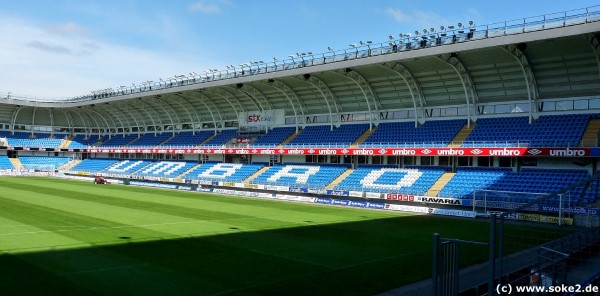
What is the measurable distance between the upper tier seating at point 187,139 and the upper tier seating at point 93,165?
12.2 metres

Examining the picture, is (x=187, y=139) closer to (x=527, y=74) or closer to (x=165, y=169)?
(x=165, y=169)

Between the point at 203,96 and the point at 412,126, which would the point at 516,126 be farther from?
the point at 203,96

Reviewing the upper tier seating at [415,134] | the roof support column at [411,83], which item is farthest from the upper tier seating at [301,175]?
the roof support column at [411,83]

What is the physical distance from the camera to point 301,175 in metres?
48.1

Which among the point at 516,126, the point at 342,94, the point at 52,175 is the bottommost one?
the point at 52,175

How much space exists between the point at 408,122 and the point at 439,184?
9.79 metres

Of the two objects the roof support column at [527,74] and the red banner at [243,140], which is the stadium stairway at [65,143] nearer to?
the red banner at [243,140]

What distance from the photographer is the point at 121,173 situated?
66.4 metres

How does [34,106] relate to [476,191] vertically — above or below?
above

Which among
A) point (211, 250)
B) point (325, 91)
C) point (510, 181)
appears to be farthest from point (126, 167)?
point (211, 250)

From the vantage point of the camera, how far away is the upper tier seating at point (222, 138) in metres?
60.8

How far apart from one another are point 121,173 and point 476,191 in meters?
49.9

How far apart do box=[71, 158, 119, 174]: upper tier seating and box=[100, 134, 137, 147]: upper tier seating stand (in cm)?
262

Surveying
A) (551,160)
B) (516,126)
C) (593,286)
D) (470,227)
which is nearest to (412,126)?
(516,126)
